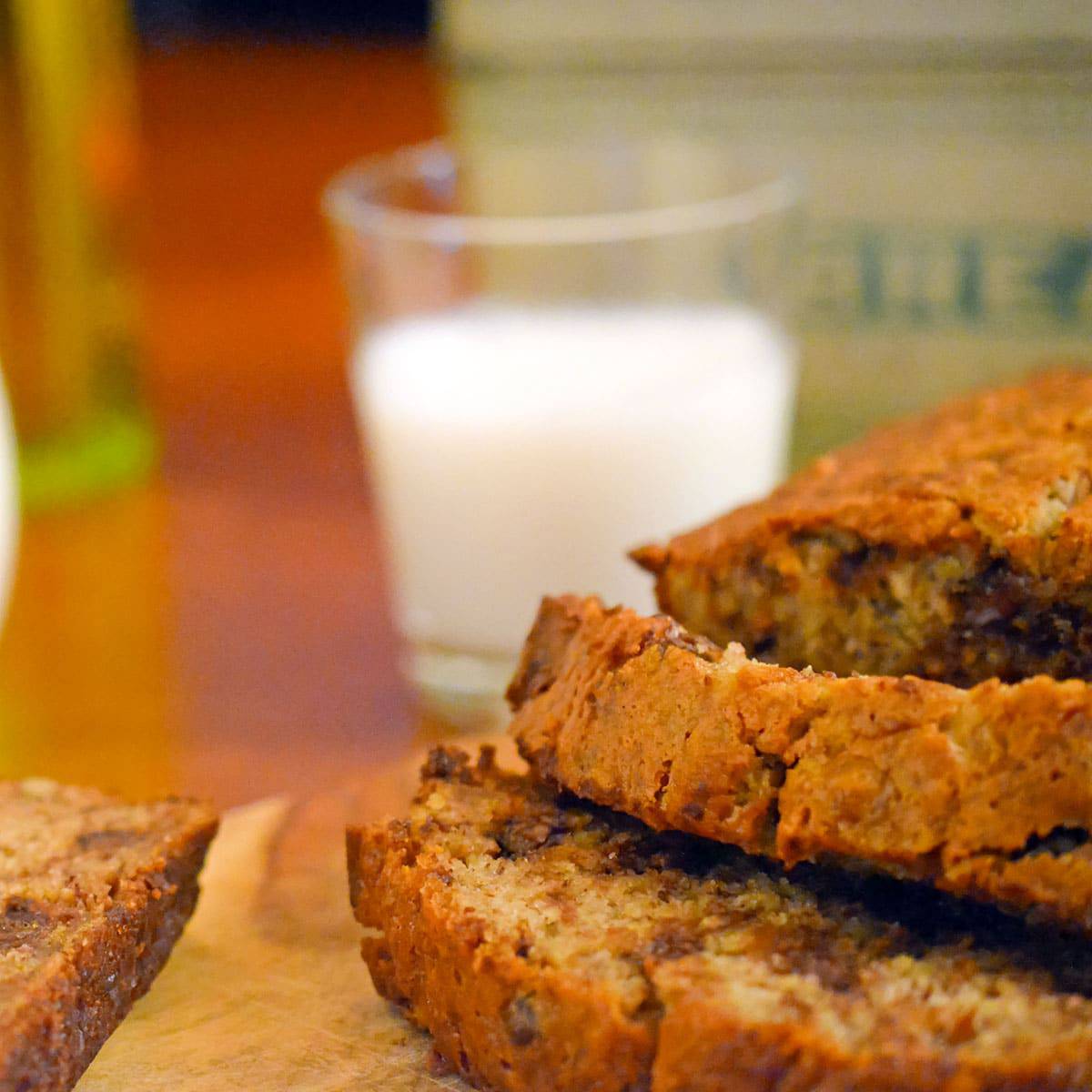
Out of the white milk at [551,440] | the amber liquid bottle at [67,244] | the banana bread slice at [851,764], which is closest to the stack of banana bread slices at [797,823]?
the banana bread slice at [851,764]

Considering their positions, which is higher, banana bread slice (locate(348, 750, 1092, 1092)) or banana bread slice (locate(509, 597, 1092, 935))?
banana bread slice (locate(509, 597, 1092, 935))

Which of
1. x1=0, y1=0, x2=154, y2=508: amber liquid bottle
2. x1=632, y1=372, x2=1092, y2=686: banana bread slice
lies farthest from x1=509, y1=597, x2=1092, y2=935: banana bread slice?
x1=0, y1=0, x2=154, y2=508: amber liquid bottle

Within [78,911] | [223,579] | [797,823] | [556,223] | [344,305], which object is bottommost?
[223,579]

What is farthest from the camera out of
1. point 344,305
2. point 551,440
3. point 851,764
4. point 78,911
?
point 344,305

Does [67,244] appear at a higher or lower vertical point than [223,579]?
higher

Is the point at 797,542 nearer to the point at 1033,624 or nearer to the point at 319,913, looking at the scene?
the point at 1033,624

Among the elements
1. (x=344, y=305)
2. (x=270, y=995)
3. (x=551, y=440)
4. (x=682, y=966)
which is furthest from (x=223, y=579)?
(x=682, y=966)

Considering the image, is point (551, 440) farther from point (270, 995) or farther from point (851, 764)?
point (851, 764)

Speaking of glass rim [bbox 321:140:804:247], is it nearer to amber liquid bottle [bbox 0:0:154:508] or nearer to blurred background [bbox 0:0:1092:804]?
blurred background [bbox 0:0:1092:804]
